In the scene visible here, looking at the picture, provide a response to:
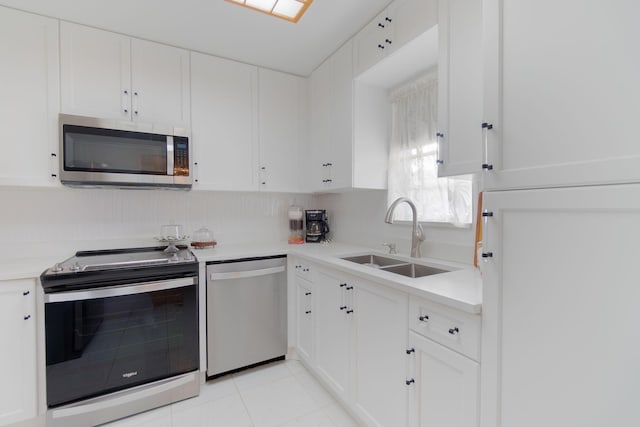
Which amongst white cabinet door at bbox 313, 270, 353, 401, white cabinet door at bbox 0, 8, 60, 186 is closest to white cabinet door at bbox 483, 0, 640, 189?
white cabinet door at bbox 313, 270, 353, 401

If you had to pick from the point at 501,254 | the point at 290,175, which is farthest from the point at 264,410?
the point at 290,175

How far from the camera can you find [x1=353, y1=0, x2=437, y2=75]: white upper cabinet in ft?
4.86

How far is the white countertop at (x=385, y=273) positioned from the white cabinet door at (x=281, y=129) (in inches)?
26.5

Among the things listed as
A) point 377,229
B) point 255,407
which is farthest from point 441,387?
point 377,229

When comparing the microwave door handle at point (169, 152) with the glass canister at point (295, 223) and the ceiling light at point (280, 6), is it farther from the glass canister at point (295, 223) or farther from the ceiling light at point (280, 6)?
the glass canister at point (295, 223)

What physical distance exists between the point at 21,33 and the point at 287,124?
1.80 meters

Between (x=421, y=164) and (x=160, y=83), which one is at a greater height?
(x=160, y=83)

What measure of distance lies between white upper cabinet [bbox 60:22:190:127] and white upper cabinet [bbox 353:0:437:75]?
1354mm

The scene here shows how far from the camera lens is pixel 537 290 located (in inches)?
32.5

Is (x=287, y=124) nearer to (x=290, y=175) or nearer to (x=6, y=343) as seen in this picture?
(x=290, y=175)

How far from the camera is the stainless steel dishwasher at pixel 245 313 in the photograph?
6.53ft

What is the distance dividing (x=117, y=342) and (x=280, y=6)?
226 centimetres

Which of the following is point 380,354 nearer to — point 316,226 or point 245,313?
point 245,313

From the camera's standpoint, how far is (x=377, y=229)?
2.32m
